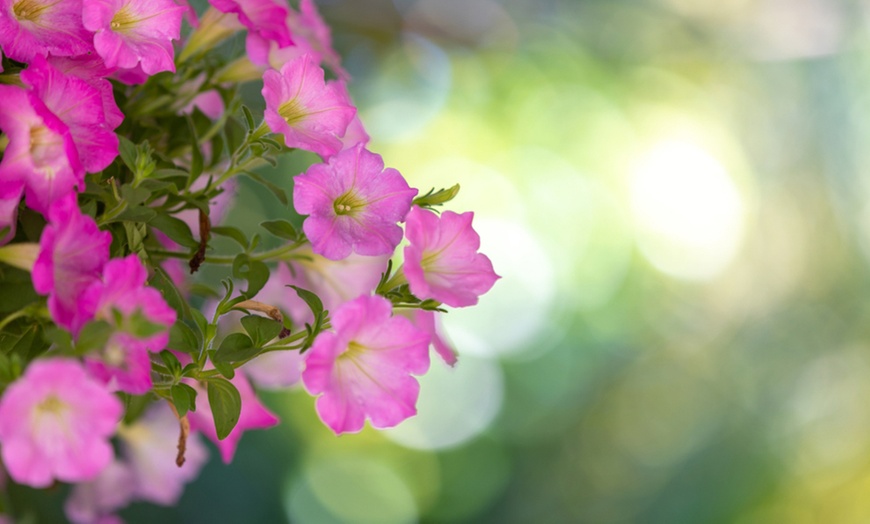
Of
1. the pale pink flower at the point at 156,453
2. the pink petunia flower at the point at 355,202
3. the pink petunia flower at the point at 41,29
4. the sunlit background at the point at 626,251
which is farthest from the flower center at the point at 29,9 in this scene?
the sunlit background at the point at 626,251

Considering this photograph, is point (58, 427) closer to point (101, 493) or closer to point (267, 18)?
point (267, 18)

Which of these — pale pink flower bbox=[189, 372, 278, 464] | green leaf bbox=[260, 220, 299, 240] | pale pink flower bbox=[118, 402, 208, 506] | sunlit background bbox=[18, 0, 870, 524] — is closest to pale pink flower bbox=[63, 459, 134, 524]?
pale pink flower bbox=[118, 402, 208, 506]

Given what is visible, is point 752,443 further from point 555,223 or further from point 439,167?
point 439,167

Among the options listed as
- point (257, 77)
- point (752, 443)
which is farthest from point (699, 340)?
point (257, 77)

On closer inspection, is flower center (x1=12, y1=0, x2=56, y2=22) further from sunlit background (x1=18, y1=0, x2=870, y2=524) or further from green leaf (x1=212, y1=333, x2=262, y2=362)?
sunlit background (x1=18, y1=0, x2=870, y2=524)

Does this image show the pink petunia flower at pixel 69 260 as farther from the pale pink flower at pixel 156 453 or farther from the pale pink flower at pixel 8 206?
the pale pink flower at pixel 156 453
